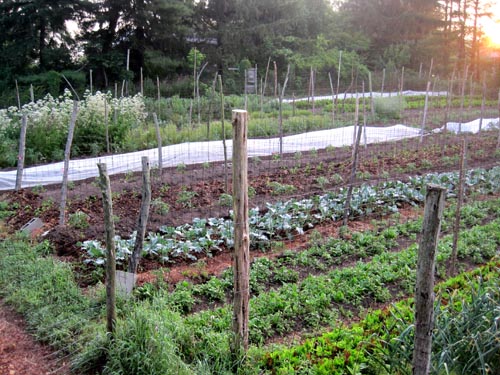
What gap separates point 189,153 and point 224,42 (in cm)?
1775

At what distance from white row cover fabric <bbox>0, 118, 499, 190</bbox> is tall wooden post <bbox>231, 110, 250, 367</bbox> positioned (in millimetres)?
5539

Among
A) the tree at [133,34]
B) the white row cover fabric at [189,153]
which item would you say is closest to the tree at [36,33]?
the tree at [133,34]

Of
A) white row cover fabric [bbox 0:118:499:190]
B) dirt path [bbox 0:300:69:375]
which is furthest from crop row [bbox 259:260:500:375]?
white row cover fabric [bbox 0:118:499:190]

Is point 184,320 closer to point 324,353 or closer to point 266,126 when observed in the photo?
point 324,353

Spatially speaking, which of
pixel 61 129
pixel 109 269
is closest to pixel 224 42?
pixel 61 129

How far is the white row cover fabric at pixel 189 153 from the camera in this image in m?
8.83

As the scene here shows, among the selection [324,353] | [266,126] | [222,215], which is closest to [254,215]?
[222,215]

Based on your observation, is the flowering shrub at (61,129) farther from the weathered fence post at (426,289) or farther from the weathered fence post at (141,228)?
the weathered fence post at (426,289)

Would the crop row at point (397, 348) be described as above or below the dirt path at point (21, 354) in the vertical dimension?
above

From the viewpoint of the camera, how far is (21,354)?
3598 mm

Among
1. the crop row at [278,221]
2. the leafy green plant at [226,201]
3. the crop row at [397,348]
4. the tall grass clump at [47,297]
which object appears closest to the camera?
the crop row at [397,348]

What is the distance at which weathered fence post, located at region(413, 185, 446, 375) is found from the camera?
2.46m

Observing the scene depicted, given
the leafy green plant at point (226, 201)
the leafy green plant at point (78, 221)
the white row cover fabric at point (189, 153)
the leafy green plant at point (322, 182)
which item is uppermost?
the white row cover fabric at point (189, 153)

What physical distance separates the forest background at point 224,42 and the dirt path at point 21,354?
1448 cm
